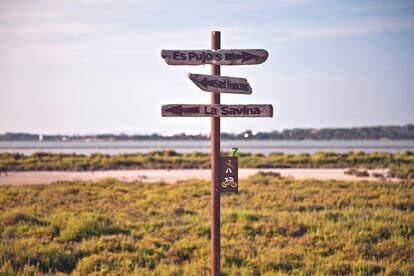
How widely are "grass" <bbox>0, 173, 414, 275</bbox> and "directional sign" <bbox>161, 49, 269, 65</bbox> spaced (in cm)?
391

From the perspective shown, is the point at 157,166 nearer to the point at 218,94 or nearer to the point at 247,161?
the point at 247,161

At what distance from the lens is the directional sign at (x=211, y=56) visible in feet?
18.6

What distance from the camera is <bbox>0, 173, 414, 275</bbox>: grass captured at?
875cm

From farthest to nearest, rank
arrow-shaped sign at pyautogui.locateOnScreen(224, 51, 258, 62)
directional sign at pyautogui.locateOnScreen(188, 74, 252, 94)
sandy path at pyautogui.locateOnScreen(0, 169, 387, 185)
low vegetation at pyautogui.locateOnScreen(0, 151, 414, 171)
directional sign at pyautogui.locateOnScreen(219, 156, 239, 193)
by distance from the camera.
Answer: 1. low vegetation at pyautogui.locateOnScreen(0, 151, 414, 171)
2. sandy path at pyautogui.locateOnScreen(0, 169, 387, 185)
3. directional sign at pyautogui.locateOnScreen(219, 156, 239, 193)
4. arrow-shaped sign at pyautogui.locateOnScreen(224, 51, 258, 62)
5. directional sign at pyautogui.locateOnScreen(188, 74, 252, 94)

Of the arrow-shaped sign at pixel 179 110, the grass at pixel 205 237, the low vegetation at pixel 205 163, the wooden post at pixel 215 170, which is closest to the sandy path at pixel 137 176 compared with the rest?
the low vegetation at pixel 205 163

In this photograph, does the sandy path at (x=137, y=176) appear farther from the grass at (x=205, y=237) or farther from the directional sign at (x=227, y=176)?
the directional sign at (x=227, y=176)

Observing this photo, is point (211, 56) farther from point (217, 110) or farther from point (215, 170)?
point (215, 170)

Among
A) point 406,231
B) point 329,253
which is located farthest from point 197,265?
point 406,231

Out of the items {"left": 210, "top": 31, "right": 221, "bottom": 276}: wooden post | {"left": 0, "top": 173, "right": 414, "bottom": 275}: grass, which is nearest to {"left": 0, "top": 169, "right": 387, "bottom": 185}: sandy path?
{"left": 0, "top": 173, "right": 414, "bottom": 275}: grass

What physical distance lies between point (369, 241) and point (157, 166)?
30646mm

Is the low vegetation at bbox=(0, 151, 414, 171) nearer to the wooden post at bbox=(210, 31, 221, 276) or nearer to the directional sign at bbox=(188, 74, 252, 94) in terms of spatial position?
the directional sign at bbox=(188, 74, 252, 94)

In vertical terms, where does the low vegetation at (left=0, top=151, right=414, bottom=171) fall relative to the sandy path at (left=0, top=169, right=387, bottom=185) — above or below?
above

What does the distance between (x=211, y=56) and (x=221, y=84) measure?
0.33 meters

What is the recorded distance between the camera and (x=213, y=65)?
5.83m
